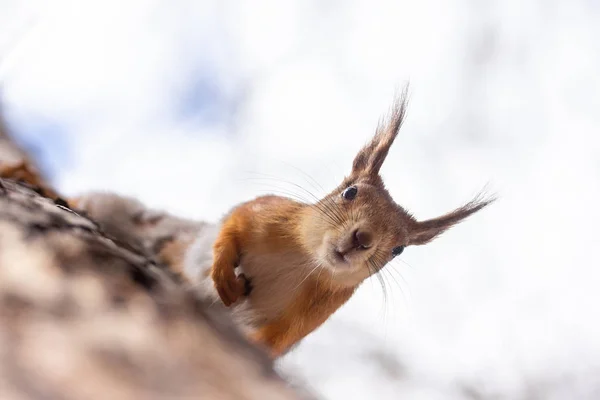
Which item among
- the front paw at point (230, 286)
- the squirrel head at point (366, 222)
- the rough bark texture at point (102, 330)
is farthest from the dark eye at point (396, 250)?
the rough bark texture at point (102, 330)

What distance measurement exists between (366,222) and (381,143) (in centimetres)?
11

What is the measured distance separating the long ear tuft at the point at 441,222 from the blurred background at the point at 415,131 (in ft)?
0.63

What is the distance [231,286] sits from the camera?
29.6 inches

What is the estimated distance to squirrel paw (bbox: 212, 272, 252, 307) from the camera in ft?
2.36

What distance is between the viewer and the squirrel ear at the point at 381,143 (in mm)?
821

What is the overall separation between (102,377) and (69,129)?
0.98m

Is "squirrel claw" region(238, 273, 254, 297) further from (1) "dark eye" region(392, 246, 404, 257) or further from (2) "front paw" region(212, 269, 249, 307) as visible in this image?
(1) "dark eye" region(392, 246, 404, 257)

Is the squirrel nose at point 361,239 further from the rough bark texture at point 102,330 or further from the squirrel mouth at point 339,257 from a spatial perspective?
the rough bark texture at point 102,330

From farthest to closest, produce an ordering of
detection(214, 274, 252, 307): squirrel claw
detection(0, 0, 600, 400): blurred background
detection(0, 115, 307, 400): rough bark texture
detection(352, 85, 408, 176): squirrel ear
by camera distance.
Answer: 1. detection(0, 0, 600, 400): blurred background
2. detection(352, 85, 408, 176): squirrel ear
3. detection(214, 274, 252, 307): squirrel claw
4. detection(0, 115, 307, 400): rough bark texture

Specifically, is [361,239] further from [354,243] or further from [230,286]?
[230,286]

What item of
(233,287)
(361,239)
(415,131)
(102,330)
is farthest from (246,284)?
(102,330)

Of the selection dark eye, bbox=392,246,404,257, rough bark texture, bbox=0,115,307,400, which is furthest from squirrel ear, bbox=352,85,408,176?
rough bark texture, bbox=0,115,307,400

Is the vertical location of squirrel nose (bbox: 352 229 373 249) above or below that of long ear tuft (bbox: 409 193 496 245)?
below

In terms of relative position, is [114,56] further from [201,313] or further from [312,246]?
[201,313]
